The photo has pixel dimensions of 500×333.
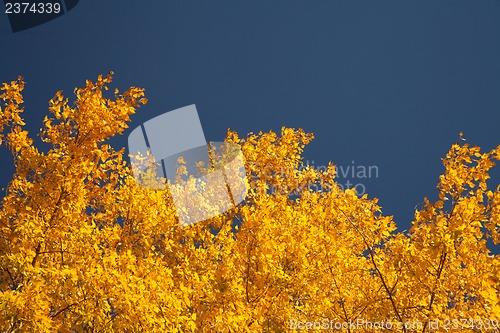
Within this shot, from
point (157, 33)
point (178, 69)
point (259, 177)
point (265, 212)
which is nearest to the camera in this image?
point (265, 212)

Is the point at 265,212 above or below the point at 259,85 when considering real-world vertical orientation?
below

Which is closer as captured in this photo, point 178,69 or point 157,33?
point 178,69

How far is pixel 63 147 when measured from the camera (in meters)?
5.89

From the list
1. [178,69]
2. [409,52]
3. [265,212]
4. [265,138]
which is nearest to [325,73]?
[409,52]

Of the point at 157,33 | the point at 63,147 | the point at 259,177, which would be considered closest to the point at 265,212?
the point at 63,147

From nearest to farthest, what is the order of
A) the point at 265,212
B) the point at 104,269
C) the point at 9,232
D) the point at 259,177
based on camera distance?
1. the point at 104,269
2. the point at 9,232
3. the point at 265,212
4. the point at 259,177

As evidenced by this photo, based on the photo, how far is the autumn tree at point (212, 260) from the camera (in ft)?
16.1

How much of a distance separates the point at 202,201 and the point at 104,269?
488 centimetres

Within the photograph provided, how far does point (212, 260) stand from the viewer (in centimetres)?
650

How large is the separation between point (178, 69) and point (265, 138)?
3635cm

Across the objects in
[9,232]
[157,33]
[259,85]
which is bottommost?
[9,232]

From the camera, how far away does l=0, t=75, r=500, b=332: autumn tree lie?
4.91m

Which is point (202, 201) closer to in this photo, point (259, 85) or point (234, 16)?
point (259, 85)

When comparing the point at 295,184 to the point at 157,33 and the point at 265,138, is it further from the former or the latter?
the point at 157,33
